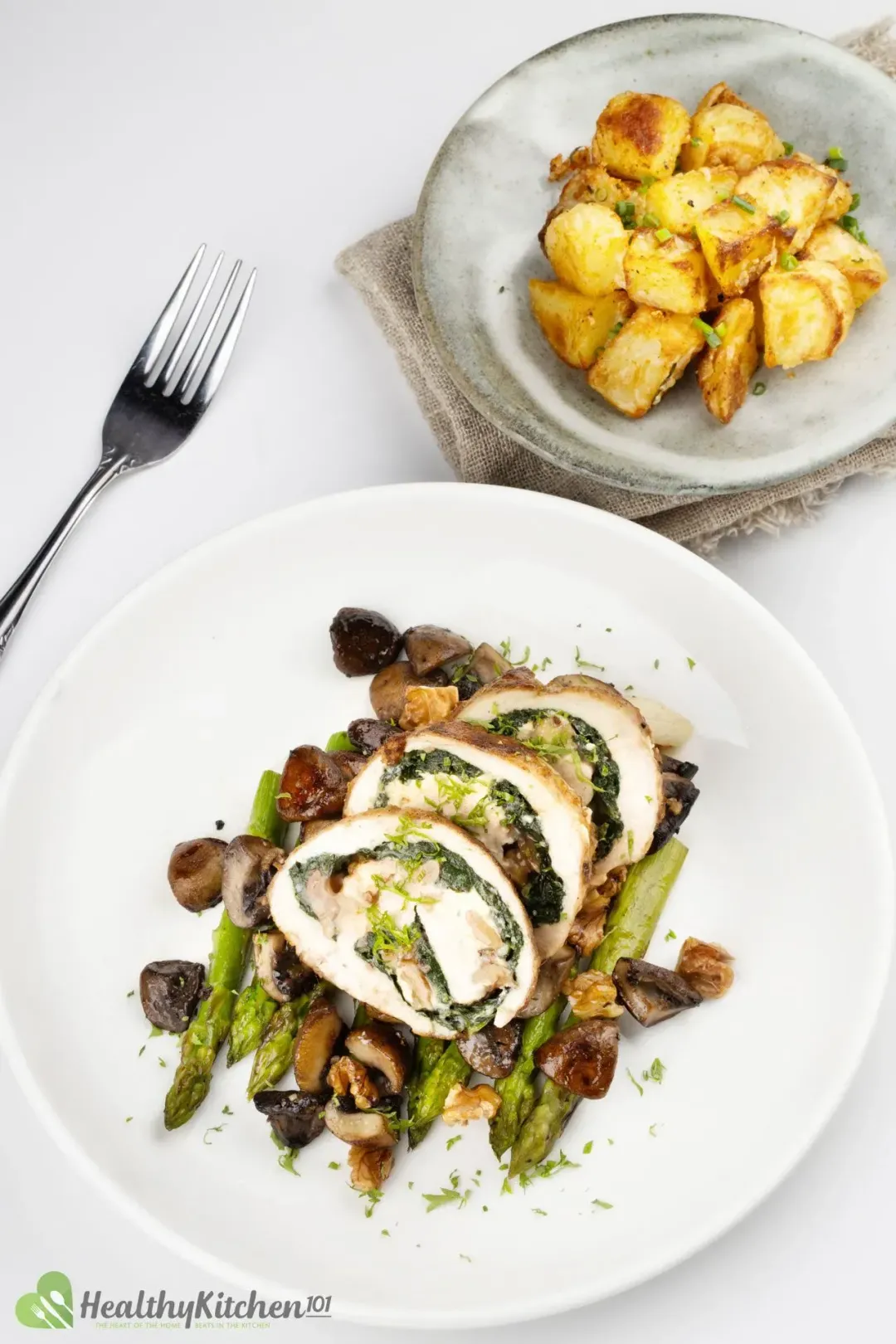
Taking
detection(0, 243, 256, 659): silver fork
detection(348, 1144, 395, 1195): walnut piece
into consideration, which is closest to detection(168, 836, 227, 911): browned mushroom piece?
detection(348, 1144, 395, 1195): walnut piece

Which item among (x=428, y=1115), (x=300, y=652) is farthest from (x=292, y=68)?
(x=428, y=1115)

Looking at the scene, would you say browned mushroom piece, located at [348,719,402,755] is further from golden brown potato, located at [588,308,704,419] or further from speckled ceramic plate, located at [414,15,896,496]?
golden brown potato, located at [588,308,704,419]

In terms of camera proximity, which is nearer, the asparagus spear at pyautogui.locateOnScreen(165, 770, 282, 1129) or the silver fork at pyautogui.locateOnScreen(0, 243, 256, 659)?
the asparagus spear at pyautogui.locateOnScreen(165, 770, 282, 1129)

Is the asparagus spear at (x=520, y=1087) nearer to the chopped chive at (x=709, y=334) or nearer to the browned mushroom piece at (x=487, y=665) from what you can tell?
the browned mushroom piece at (x=487, y=665)

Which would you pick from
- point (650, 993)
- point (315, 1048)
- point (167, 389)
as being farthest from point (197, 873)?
point (167, 389)

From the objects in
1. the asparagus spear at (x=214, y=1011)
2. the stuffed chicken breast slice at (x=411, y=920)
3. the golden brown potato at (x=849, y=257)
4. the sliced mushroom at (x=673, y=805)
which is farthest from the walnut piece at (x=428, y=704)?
the golden brown potato at (x=849, y=257)

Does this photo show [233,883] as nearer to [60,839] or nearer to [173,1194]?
[60,839]
